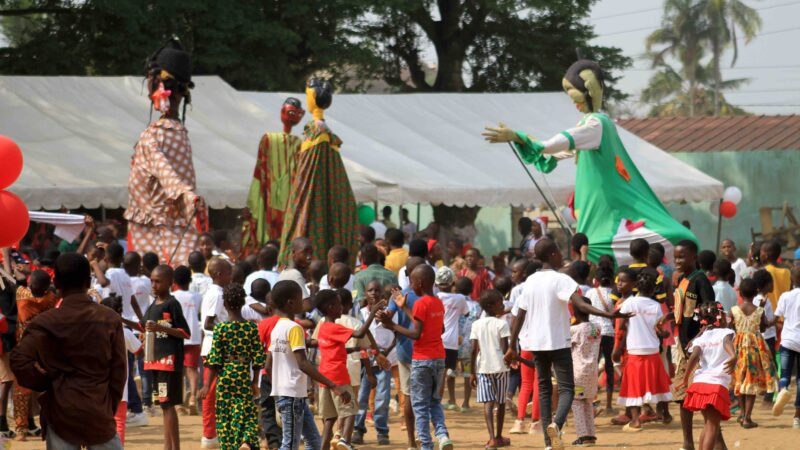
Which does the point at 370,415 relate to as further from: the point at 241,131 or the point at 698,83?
the point at 698,83

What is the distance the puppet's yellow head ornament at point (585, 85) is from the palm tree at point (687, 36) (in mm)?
59291

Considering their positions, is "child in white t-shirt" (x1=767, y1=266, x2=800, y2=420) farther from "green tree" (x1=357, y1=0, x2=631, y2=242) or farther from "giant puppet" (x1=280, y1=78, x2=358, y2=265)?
"green tree" (x1=357, y1=0, x2=631, y2=242)

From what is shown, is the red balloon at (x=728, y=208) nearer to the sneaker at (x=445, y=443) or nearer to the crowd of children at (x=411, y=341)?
the crowd of children at (x=411, y=341)

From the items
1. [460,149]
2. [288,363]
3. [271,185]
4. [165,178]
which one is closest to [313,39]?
[460,149]

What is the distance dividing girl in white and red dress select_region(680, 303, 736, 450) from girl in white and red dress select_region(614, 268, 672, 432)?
6.00 ft

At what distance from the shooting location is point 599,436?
11.1m

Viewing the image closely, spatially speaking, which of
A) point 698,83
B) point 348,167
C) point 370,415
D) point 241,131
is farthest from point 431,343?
point 698,83

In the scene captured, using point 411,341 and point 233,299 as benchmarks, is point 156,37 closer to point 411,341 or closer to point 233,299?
point 411,341

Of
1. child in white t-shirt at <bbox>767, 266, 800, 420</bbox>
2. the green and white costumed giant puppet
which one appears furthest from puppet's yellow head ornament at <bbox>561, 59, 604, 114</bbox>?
child in white t-shirt at <bbox>767, 266, 800, 420</bbox>

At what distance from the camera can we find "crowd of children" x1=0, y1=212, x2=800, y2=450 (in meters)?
8.45

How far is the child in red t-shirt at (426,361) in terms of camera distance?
9.38 metres

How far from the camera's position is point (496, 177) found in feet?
67.6

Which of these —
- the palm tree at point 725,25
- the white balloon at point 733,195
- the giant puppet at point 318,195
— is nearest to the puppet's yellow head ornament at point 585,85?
the giant puppet at point 318,195

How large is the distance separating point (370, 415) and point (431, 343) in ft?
10.2
